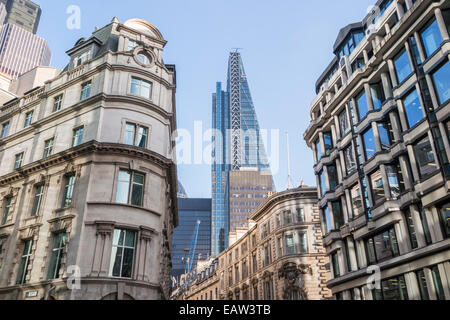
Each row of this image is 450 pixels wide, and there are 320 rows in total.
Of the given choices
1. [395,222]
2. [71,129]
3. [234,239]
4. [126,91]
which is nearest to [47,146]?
[71,129]

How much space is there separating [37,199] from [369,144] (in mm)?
29625

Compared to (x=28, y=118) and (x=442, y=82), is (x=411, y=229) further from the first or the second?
(x=28, y=118)

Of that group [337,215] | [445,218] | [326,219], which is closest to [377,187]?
[445,218]

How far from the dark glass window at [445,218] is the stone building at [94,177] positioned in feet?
66.0

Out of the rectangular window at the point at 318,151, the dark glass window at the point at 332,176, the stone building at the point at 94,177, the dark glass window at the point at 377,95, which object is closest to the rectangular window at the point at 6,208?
the stone building at the point at 94,177

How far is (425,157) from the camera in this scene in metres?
25.6

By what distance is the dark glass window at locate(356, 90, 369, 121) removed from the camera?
111 ft

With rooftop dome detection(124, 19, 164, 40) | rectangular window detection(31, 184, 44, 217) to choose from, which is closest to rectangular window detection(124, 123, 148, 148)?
rectangular window detection(31, 184, 44, 217)

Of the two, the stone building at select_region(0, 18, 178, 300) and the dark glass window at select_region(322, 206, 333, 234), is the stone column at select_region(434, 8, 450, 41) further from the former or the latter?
the stone building at select_region(0, 18, 178, 300)

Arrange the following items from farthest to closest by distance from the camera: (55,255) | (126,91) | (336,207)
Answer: (336,207) < (126,91) < (55,255)

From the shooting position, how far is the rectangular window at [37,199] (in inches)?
1155

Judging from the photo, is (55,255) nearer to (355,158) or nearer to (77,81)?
(77,81)

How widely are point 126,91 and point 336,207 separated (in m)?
24.2
